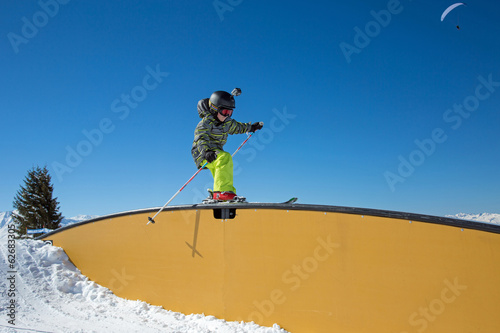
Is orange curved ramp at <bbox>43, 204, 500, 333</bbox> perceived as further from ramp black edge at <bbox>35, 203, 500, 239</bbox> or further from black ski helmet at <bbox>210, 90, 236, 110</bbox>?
black ski helmet at <bbox>210, 90, 236, 110</bbox>

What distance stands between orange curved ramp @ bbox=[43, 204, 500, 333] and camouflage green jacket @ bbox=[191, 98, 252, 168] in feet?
2.61

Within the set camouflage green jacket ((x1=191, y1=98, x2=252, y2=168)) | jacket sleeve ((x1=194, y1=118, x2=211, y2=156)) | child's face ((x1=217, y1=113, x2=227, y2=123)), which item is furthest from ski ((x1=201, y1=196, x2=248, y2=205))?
child's face ((x1=217, y1=113, x2=227, y2=123))

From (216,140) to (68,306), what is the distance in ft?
10.2

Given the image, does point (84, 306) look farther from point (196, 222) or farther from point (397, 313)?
point (397, 313)

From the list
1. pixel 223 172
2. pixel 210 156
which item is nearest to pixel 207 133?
pixel 210 156

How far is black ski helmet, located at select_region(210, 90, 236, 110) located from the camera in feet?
13.3

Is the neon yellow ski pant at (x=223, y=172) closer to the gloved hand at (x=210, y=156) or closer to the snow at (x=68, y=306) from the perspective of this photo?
the gloved hand at (x=210, y=156)

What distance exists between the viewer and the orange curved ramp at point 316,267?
249 centimetres

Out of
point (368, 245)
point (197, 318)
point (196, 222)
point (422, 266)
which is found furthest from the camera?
point (196, 222)

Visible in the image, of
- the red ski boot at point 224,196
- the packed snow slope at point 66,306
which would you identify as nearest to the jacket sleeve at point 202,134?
the red ski boot at point 224,196

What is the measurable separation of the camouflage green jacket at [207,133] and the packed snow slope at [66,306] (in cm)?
213

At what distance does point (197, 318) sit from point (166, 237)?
3.92ft

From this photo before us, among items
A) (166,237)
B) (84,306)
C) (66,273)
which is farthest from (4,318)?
(166,237)

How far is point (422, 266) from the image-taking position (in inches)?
104
